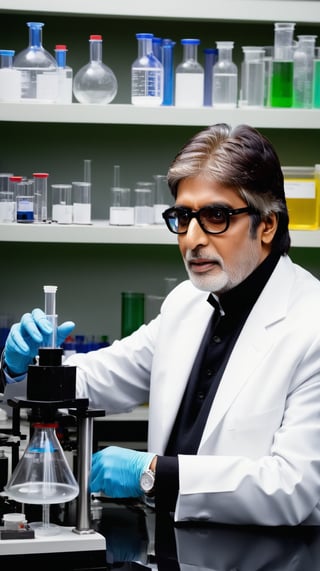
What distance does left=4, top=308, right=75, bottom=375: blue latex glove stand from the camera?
193 cm

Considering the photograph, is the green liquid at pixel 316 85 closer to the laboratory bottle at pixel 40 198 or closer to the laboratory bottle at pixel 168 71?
the laboratory bottle at pixel 168 71

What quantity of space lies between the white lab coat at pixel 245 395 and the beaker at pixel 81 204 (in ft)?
3.24

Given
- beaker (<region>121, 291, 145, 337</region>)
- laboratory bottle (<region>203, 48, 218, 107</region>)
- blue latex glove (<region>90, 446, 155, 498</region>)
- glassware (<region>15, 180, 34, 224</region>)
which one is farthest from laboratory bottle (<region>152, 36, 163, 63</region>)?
blue latex glove (<region>90, 446, 155, 498</region>)

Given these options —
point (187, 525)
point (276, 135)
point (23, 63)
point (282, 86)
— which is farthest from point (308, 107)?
point (187, 525)

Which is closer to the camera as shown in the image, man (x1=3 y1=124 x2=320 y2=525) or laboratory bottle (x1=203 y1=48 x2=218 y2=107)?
man (x1=3 y1=124 x2=320 y2=525)

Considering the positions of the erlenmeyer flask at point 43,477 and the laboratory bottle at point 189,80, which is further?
the laboratory bottle at point 189,80

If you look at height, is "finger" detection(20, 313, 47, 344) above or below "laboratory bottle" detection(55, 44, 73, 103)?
below

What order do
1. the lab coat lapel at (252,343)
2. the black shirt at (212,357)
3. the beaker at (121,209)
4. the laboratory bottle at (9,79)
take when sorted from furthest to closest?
1. the beaker at (121,209)
2. the laboratory bottle at (9,79)
3. the black shirt at (212,357)
4. the lab coat lapel at (252,343)

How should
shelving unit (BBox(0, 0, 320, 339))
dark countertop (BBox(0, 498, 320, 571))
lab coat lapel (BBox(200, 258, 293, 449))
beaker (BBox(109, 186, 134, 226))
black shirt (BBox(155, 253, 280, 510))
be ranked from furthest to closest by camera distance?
shelving unit (BBox(0, 0, 320, 339))
beaker (BBox(109, 186, 134, 226))
black shirt (BBox(155, 253, 280, 510))
lab coat lapel (BBox(200, 258, 293, 449))
dark countertop (BBox(0, 498, 320, 571))

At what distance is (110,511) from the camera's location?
1909mm

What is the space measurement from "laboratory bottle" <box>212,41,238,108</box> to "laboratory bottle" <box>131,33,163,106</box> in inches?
7.0

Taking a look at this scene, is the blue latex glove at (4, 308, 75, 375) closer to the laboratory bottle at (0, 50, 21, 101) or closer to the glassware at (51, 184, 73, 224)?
the glassware at (51, 184, 73, 224)

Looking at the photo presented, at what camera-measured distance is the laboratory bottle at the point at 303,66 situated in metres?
3.38

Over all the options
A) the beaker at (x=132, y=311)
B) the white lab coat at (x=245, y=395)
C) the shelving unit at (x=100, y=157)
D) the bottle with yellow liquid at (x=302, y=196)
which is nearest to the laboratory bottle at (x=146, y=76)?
the shelving unit at (x=100, y=157)
